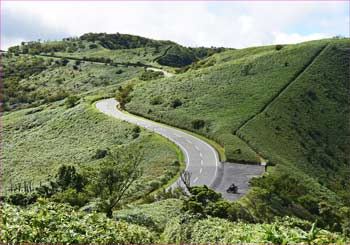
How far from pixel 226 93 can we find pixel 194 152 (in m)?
27.6

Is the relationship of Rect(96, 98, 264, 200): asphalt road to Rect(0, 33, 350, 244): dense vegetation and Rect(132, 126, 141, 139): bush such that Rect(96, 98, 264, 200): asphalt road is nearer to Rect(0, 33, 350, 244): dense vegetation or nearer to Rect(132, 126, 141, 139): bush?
Rect(0, 33, 350, 244): dense vegetation

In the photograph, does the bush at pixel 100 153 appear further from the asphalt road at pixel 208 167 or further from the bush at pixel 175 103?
the bush at pixel 175 103

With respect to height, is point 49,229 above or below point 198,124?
above

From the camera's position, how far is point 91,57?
180125 millimetres

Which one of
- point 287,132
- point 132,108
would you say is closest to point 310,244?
point 287,132

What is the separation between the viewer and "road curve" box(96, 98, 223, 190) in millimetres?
49375

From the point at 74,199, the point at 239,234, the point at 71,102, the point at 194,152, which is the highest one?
the point at 239,234

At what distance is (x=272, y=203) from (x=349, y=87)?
5519 centimetres

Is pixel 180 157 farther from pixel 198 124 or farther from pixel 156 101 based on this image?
pixel 156 101

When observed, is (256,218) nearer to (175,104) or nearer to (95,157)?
(95,157)

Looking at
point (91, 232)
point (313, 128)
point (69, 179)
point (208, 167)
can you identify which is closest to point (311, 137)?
point (313, 128)

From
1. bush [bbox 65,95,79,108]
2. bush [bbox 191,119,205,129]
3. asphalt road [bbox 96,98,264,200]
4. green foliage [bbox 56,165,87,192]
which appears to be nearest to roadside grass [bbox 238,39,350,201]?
asphalt road [bbox 96,98,264,200]

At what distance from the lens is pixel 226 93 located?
8362 centimetres

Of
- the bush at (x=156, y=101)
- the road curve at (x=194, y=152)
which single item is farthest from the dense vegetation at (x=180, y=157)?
the road curve at (x=194, y=152)
